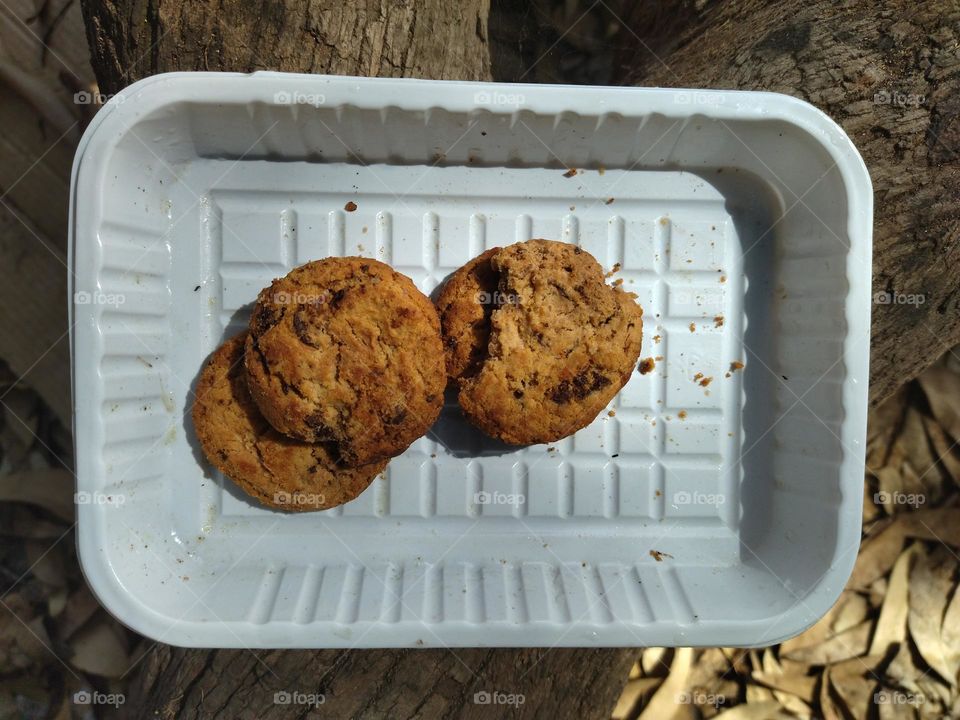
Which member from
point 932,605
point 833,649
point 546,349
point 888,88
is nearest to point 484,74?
point 546,349

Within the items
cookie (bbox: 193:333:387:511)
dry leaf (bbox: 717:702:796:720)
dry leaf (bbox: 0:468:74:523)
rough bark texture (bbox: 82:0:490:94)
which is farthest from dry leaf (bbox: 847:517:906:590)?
dry leaf (bbox: 0:468:74:523)

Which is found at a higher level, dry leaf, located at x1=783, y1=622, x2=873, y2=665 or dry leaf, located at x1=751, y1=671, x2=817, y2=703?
dry leaf, located at x1=783, y1=622, x2=873, y2=665

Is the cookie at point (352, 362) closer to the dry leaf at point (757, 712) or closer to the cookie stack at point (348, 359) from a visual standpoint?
the cookie stack at point (348, 359)

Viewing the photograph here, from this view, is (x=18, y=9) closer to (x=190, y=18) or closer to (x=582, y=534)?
(x=190, y=18)

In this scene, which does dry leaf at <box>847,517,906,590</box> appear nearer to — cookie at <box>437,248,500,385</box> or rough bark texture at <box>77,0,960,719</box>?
rough bark texture at <box>77,0,960,719</box>

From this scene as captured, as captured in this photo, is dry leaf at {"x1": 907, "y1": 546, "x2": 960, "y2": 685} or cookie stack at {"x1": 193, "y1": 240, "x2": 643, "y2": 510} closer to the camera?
cookie stack at {"x1": 193, "y1": 240, "x2": 643, "y2": 510}

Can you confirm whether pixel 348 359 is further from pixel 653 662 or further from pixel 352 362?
pixel 653 662

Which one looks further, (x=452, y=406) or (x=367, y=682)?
(x=452, y=406)
